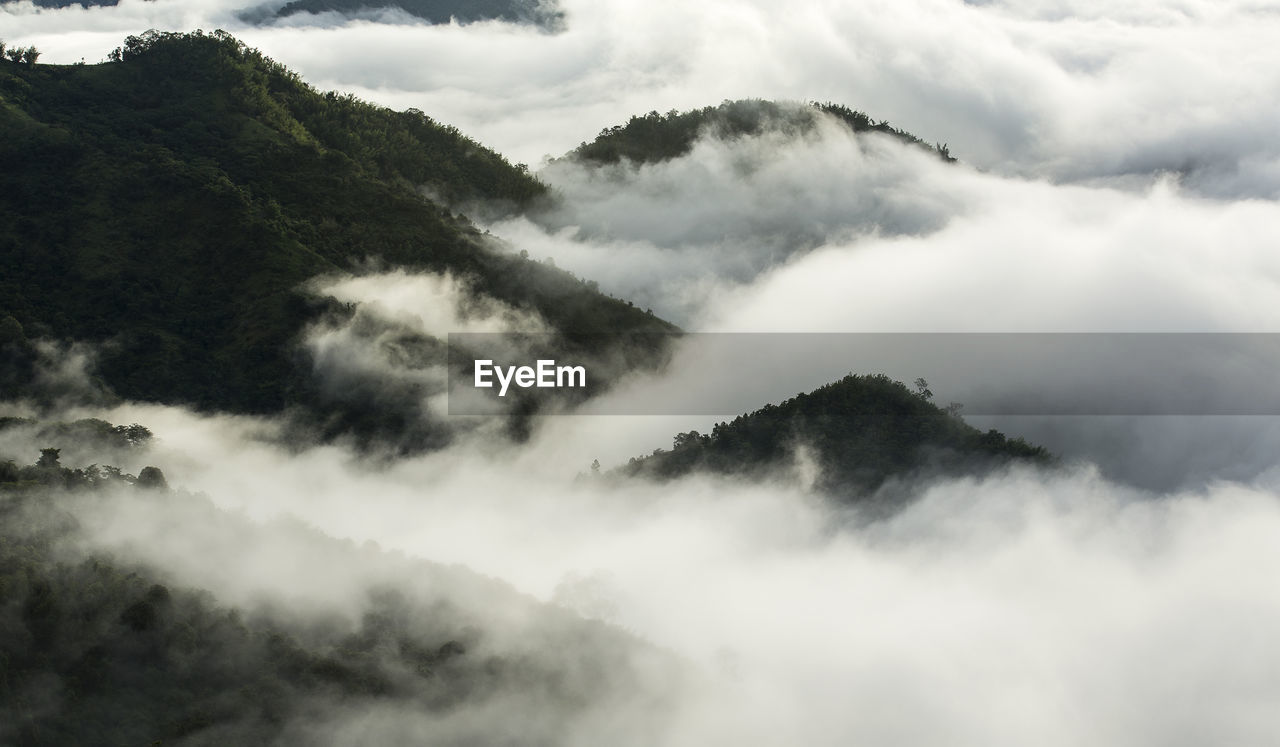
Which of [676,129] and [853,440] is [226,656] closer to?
[853,440]

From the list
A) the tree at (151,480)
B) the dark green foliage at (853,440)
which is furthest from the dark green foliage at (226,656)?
the dark green foliage at (853,440)

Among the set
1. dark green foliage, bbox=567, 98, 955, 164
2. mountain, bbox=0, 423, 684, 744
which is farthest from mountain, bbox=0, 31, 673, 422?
dark green foliage, bbox=567, 98, 955, 164

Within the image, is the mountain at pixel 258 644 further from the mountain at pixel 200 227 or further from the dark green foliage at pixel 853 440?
the dark green foliage at pixel 853 440

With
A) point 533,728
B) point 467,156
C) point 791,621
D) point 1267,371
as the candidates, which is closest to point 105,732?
point 533,728

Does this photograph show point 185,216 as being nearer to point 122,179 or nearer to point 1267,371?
point 122,179

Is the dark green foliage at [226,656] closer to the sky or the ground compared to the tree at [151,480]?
closer to the ground

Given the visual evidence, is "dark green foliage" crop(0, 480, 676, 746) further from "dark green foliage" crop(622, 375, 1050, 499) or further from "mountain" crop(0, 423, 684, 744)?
"dark green foliage" crop(622, 375, 1050, 499)
